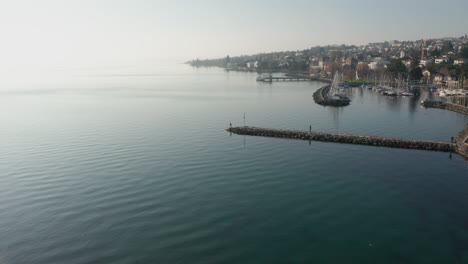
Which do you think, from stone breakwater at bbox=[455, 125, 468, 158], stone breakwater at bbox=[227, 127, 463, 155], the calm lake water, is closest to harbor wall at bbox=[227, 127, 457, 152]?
stone breakwater at bbox=[227, 127, 463, 155]


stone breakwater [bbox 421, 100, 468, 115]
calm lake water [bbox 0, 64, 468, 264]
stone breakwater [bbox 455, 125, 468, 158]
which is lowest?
calm lake water [bbox 0, 64, 468, 264]

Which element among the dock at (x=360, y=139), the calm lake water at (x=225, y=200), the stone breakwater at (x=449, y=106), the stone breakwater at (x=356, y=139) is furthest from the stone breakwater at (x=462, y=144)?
the stone breakwater at (x=449, y=106)

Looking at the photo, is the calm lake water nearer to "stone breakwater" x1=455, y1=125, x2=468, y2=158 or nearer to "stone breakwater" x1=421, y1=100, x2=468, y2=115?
"stone breakwater" x1=455, y1=125, x2=468, y2=158

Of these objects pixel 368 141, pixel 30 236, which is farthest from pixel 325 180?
pixel 30 236

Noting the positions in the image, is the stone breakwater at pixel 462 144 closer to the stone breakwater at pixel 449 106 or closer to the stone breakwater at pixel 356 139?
the stone breakwater at pixel 356 139

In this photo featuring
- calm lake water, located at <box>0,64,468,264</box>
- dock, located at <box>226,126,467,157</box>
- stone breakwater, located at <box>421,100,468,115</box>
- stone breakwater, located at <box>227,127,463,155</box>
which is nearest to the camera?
calm lake water, located at <box>0,64,468,264</box>

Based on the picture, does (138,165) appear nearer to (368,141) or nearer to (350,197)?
(350,197)

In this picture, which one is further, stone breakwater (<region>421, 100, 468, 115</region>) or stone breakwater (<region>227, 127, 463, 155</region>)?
stone breakwater (<region>421, 100, 468, 115</region>)
